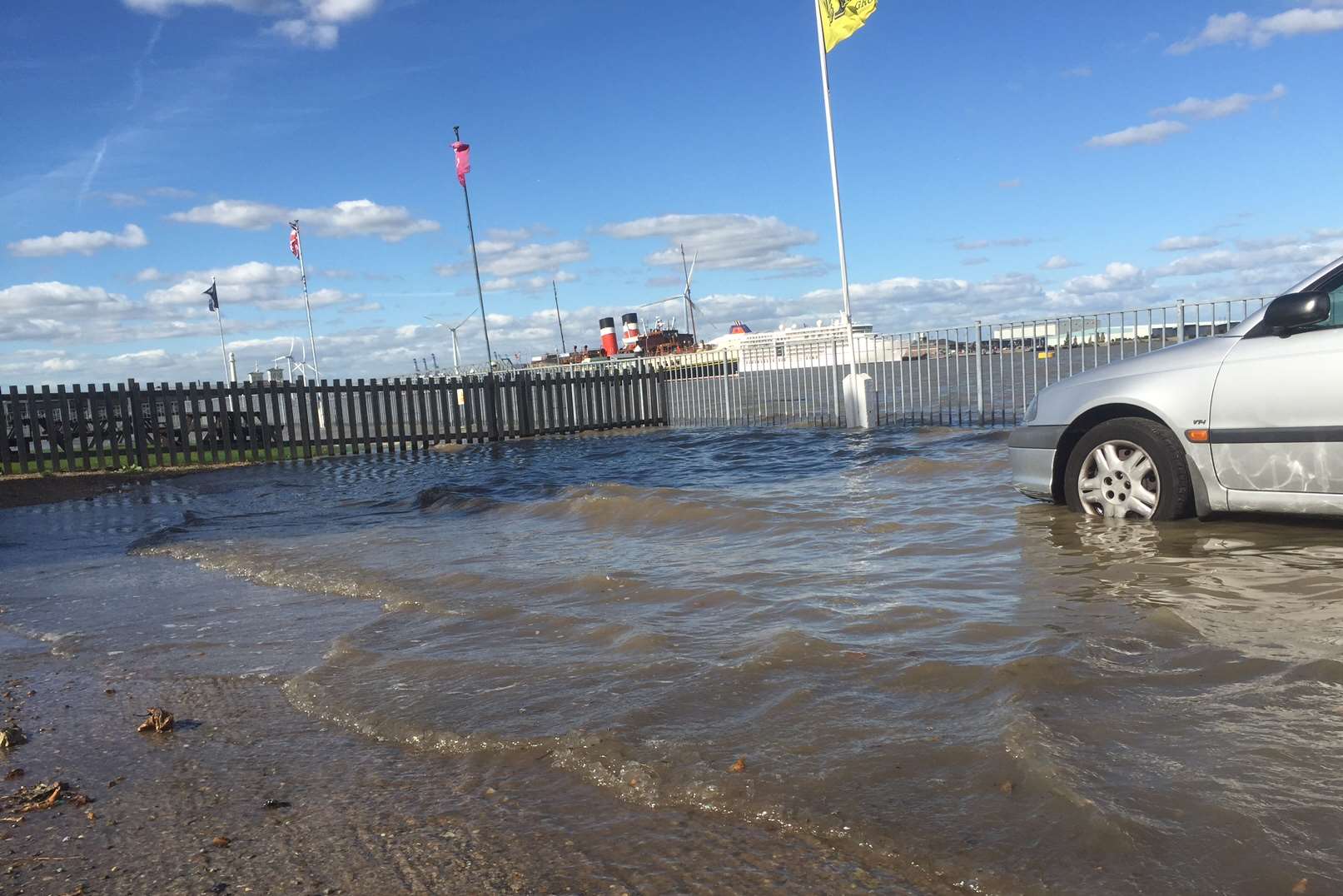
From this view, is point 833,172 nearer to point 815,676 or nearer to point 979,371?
point 979,371

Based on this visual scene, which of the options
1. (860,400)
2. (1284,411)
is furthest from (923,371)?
(1284,411)

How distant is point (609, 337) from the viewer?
7056cm

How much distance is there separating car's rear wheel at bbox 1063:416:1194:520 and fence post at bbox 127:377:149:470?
17.5 metres

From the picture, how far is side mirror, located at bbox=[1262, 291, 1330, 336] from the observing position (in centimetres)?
481

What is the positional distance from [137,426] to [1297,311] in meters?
19.0

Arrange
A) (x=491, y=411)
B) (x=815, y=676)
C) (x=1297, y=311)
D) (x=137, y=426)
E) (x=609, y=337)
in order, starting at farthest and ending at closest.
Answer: (x=609, y=337) < (x=491, y=411) < (x=137, y=426) < (x=1297, y=311) < (x=815, y=676)

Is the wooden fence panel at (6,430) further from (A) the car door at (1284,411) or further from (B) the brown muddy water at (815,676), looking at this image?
(A) the car door at (1284,411)

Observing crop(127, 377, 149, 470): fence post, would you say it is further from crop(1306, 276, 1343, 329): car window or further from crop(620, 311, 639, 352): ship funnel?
crop(620, 311, 639, 352): ship funnel

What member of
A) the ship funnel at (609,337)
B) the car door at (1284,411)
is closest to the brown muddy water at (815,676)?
the car door at (1284,411)

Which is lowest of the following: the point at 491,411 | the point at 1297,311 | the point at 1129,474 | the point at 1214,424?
the point at 1129,474

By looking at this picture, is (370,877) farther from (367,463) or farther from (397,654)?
(367,463)

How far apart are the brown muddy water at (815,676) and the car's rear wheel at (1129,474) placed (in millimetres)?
206

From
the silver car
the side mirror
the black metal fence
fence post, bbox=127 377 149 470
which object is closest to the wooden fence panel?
the black metal fence

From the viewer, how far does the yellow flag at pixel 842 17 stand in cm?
1684
